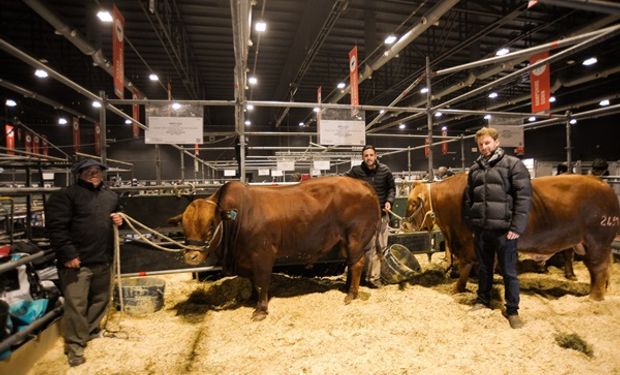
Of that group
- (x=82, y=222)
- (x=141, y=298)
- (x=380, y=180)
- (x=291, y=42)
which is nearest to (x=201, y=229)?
(x=82, y=222)

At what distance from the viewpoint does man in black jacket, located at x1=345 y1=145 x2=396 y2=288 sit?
13.9 feet

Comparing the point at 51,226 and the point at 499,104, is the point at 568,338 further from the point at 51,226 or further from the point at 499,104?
the point at 499,104

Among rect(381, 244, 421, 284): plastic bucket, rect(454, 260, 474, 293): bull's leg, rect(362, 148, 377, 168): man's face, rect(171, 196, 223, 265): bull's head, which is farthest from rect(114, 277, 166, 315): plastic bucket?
rect(454, 260, 474, 293): bull's leg

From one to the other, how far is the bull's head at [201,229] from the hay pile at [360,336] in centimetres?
76

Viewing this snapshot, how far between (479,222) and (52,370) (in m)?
3.92

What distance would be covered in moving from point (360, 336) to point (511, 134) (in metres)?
3.98

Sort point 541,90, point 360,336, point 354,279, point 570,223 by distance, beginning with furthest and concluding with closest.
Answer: point 541,90
point 354,279
point 570,223
point 360,336

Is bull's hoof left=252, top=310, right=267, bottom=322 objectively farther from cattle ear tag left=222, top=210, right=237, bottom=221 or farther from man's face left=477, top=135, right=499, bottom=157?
man's face left=477, top=135, right=499, bottom=157

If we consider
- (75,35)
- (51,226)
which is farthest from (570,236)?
(75,35)

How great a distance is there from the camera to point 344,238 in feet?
12.8

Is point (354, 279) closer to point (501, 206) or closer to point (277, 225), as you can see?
point (277, 225)

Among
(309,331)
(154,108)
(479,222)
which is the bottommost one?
(309,331)

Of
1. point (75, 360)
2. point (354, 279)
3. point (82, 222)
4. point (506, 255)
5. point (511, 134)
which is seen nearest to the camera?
point (75, 360)

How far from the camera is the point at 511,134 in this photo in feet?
16.0
